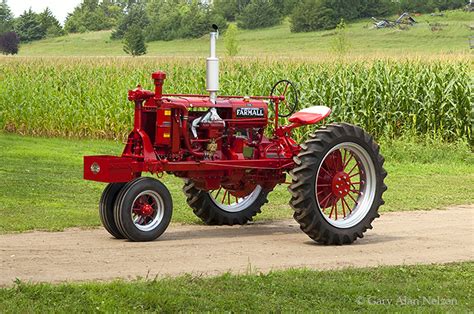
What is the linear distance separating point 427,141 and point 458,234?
10148 millimetres

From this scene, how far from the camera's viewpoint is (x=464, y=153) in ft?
69.1

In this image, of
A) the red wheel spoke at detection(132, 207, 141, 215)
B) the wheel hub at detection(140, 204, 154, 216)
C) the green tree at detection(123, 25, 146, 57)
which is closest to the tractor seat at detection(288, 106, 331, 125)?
the wheel hub at detection(140, 204, 154, 216)

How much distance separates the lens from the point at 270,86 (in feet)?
82.4

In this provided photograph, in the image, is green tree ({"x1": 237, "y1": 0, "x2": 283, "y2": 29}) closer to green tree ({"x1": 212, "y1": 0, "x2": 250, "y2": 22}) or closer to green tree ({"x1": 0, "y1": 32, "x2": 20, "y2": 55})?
green tree ({"x1": 212, "y1": 0, "x2": 250, "y2": 22})

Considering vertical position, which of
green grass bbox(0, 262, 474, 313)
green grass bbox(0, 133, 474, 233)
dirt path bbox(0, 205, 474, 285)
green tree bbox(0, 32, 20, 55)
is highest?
green grass bbox(0, 262, 474, 313)

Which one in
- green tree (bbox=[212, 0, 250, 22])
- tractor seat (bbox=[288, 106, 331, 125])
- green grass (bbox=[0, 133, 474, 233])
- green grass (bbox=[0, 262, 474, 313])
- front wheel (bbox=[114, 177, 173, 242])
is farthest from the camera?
green tree (bbox=[212, 0, 250, 22])

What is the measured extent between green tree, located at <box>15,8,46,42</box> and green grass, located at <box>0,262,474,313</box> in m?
101

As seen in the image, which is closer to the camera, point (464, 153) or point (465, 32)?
point (464, 153)

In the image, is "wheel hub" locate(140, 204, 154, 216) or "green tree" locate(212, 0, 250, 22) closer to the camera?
"wheel hub" locate(140, 204, 154, 216)

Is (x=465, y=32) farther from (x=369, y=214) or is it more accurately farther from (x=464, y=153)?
(x=369, y=214)

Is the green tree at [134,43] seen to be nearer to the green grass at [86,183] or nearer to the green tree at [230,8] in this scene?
the green tree at [230,8]

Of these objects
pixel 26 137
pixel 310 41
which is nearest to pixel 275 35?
pixel 310 41

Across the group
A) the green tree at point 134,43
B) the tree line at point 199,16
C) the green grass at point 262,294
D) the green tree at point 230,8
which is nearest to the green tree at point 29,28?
the tree line at point 199,16

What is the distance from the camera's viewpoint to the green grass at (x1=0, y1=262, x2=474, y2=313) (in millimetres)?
7777
